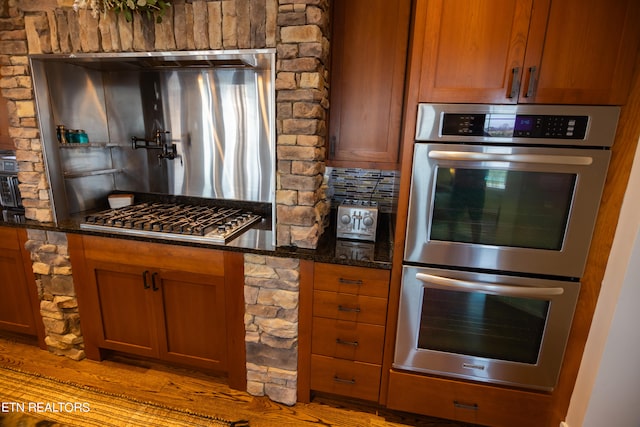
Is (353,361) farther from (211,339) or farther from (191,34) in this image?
(191,34)

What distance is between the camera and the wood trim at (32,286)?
203 centimetres

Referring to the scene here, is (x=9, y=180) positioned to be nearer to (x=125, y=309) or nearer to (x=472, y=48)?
(x=125, y=309)

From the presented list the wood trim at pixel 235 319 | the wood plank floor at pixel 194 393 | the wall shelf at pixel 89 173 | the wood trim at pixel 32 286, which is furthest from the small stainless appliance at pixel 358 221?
the wood trim at pixel 32 286

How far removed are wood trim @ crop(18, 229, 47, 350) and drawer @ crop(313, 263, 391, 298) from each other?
1906 mm

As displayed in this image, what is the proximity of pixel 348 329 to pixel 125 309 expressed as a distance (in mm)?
1377

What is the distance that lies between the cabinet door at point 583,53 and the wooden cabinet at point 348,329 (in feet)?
3.48

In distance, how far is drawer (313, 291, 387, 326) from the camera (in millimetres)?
1607

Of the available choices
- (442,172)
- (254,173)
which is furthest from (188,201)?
(442,172)

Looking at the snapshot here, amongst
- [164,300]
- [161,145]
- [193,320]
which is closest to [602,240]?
[193,320]

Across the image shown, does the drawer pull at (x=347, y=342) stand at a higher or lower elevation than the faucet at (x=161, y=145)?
lower

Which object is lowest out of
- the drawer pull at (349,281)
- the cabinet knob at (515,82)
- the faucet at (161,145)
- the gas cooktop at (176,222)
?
the drawer pull at (349,281)

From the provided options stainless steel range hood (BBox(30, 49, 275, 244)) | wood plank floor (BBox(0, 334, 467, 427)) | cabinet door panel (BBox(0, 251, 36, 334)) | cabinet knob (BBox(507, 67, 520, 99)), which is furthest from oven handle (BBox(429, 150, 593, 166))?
cabinet door panel (BBox(0, 251, 36, 334))

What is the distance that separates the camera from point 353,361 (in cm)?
170

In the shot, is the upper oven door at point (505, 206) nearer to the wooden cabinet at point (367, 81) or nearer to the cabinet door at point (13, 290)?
the wooden cabinet at point (367, 81)
